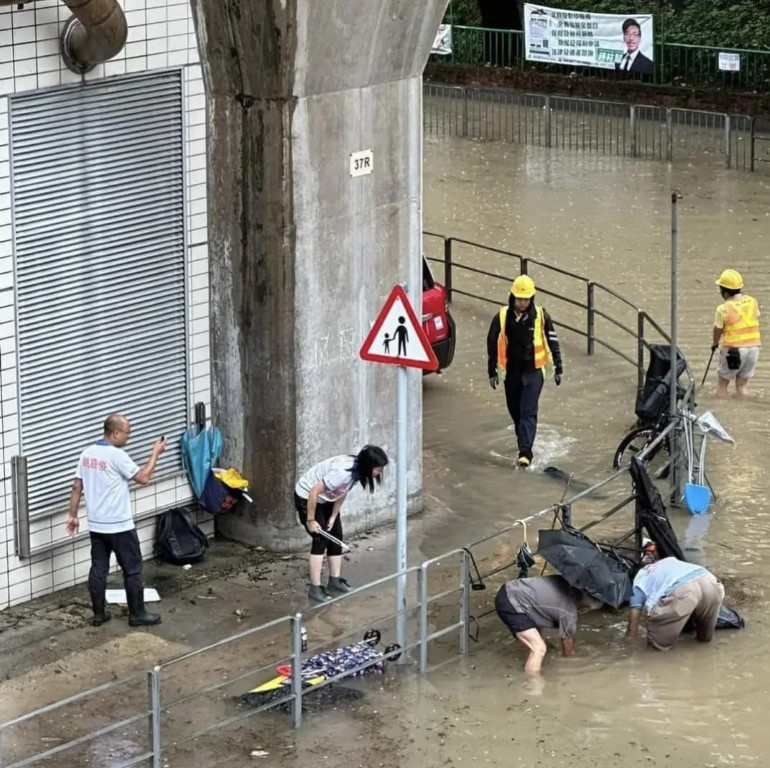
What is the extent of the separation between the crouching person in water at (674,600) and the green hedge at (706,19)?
22.9 metres

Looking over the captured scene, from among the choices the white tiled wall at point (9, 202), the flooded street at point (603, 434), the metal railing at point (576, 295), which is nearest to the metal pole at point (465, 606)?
the flooded street at point (603, 434)

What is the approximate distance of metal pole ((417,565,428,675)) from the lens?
12.4 m

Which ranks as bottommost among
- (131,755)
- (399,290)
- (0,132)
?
(131,755)

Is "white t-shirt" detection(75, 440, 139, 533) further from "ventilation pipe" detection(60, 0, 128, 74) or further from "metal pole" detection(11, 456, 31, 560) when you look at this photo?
"ventilation pipe" detection(60, 0, 128, 74)

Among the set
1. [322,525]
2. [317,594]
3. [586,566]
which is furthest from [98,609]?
[586,566]

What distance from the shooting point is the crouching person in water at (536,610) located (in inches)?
507

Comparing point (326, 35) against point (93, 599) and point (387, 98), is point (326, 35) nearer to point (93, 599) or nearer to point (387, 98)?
point (387, 98)

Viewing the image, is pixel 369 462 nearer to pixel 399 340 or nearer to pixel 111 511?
pixel 399 340

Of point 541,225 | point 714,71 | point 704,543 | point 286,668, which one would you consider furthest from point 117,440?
point 714,71

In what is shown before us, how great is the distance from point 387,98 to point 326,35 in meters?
1.00

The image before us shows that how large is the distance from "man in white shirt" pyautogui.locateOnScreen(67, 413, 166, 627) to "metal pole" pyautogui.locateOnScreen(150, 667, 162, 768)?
2419 mm

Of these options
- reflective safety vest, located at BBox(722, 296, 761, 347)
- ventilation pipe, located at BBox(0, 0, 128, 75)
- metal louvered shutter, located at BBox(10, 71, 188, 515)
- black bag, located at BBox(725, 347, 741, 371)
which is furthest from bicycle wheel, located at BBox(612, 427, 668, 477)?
ventilation pipe, located at BBox(0, 0, 128, 75)

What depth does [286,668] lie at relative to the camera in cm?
1244

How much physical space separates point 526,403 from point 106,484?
5.07 m
